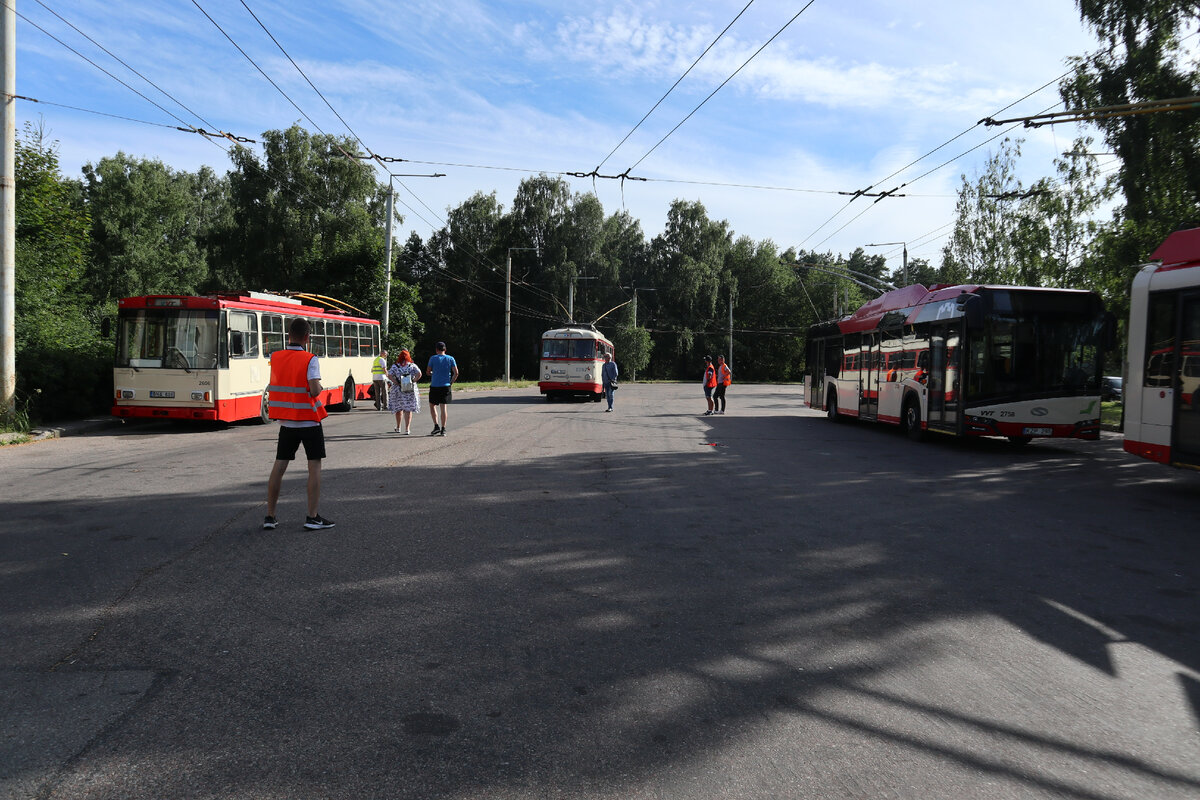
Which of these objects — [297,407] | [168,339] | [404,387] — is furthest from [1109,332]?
[168,339]

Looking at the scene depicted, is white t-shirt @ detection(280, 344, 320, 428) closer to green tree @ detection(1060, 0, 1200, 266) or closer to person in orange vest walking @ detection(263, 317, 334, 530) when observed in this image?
person in orange vest walking @ detection(263, 317, 334, 530)

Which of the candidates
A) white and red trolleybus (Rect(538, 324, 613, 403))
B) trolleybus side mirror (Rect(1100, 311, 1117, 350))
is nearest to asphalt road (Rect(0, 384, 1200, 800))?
trolleybus side mirror (Rect(1100, 311, 1117, 350))

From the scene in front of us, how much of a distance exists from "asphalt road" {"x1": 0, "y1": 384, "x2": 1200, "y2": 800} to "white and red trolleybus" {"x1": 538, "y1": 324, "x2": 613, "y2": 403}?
78.6 ft

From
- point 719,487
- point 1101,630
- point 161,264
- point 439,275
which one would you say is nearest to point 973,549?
point 1101,630

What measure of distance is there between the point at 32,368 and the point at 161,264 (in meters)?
37.8

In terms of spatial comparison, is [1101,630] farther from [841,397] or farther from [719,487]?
[841,397]

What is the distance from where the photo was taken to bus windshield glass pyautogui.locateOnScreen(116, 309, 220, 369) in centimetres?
1692

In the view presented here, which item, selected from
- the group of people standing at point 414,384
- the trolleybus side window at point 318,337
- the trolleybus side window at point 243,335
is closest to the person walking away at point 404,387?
the group of people standing at point 414,384

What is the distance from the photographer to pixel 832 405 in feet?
80.6

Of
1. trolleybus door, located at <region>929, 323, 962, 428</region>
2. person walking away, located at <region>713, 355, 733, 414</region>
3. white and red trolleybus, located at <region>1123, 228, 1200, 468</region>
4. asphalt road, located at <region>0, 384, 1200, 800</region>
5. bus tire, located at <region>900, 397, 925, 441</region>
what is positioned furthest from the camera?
person walking away, located at <region>713, 355, 733, 414</region>

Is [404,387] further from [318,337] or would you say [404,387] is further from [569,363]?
[569,363]

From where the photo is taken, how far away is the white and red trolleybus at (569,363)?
33594mm

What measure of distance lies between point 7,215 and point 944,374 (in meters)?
17.8

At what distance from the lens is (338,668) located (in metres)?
4.08
